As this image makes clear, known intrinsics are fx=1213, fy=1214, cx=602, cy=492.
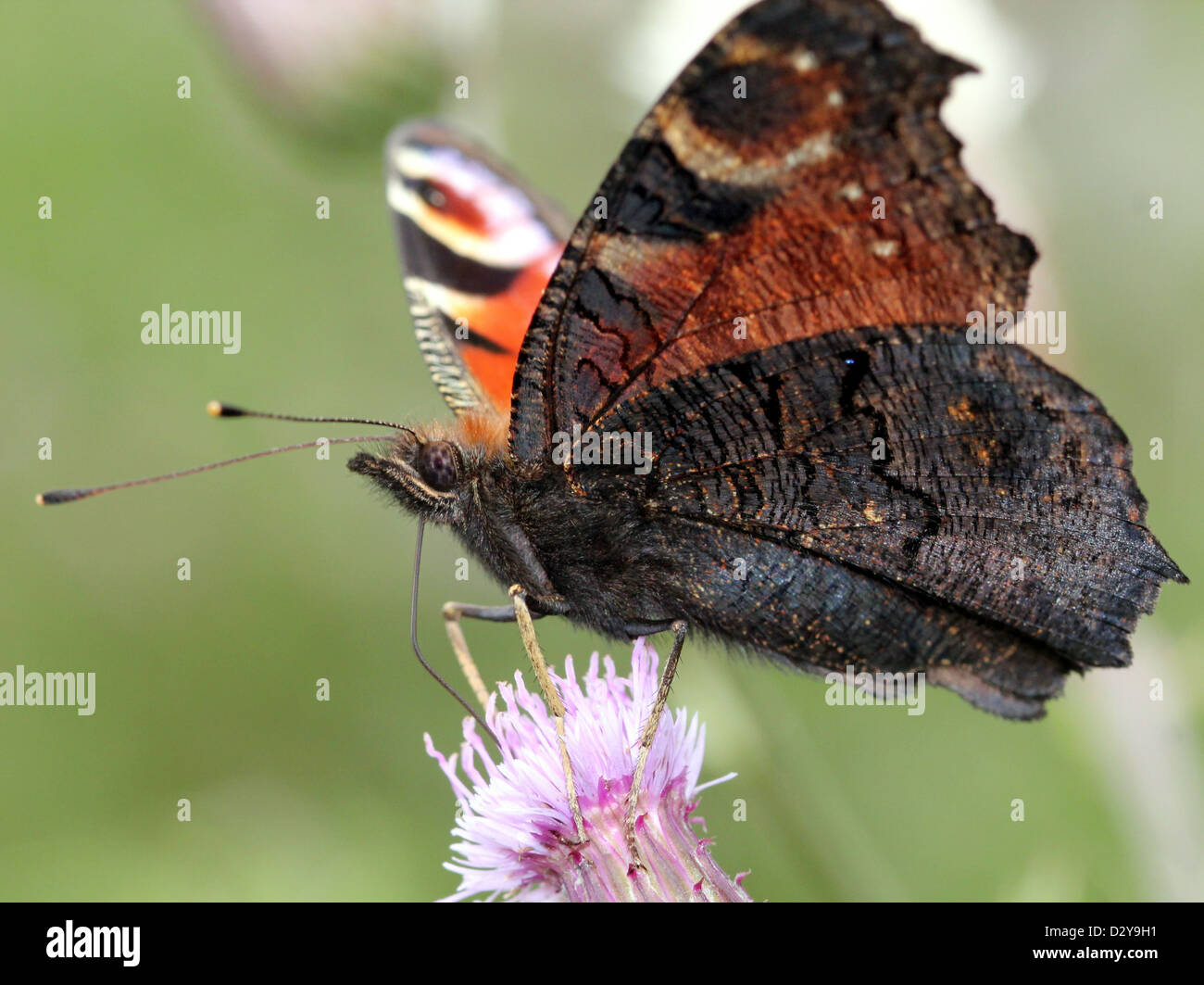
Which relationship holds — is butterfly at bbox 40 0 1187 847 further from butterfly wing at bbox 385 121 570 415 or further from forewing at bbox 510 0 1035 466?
butterfly wing at bbox 385 121 570 415

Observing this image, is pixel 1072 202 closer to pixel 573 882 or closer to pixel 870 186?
pixel 870 186

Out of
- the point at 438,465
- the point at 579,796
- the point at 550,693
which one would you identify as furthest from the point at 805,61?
the point at 579,796

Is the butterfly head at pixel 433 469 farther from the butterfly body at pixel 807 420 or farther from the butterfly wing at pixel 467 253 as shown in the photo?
Result: the butterfly wing at pixel 467 253

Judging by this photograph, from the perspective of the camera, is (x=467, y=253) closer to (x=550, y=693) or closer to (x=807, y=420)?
(x=807, y=420)

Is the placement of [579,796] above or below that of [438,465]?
below

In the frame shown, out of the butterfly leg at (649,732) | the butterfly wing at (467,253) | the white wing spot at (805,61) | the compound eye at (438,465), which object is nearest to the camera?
the white wing spot at (805,61)

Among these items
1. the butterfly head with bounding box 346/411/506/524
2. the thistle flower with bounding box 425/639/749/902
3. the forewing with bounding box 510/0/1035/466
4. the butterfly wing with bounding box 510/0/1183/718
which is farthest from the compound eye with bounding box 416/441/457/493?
the thistle flower with bounding box 425/639/749/902

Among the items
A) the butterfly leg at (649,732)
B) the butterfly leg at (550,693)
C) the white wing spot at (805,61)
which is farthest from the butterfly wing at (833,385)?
the butterfly leg at (550,693)

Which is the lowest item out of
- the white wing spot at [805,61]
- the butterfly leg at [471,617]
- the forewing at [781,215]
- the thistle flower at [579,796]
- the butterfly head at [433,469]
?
the thistle flower at [579,796]

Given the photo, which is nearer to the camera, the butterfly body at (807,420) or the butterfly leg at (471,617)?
the butterfly body at (807,420)
